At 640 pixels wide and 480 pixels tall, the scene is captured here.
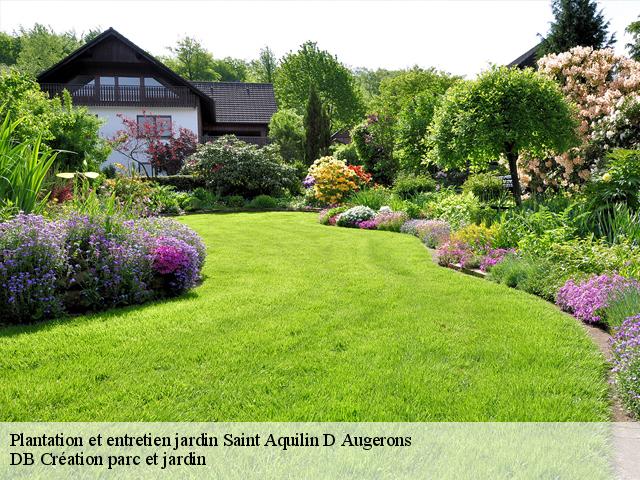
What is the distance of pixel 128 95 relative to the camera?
86.7 feet

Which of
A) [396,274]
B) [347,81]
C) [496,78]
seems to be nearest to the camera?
[396,274]

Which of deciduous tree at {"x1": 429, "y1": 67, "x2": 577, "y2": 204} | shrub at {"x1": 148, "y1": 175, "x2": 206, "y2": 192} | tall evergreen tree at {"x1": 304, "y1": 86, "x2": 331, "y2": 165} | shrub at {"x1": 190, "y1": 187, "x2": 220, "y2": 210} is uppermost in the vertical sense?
tall evergreen tree at {"x1": 304, "y1": 86, "x2": 331, "y2": 165}

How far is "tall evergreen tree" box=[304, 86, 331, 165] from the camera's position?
25719mm

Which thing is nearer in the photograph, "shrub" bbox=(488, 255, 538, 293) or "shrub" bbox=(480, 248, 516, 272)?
"shrub" bbox=(488, 255, 538, 293)

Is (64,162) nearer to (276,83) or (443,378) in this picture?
(443,378)

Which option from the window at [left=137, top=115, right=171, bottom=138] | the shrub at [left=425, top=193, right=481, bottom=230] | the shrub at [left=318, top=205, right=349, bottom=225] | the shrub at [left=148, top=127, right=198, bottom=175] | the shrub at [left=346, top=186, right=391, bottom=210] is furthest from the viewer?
the window at [left=137, top=115, right=171, bottom=138]

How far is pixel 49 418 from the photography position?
2.90 metres

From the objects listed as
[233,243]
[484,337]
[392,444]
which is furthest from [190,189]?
[392,444]

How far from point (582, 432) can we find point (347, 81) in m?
42.7

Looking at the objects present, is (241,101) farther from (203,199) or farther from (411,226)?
(411,226)

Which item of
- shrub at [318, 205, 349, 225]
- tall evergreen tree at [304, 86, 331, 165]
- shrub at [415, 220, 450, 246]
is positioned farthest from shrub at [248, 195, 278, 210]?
tall evergreen tree at [304, 86, 331, 165]

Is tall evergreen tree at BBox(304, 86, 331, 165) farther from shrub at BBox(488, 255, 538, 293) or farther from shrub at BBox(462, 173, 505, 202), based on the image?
shrub at BBox(488, 255, 538, 293)

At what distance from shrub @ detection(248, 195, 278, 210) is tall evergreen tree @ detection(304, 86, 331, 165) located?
8.25 metres

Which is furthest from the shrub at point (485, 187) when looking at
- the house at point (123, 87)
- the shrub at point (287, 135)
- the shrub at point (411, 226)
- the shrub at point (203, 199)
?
the house at point (123, 87)
